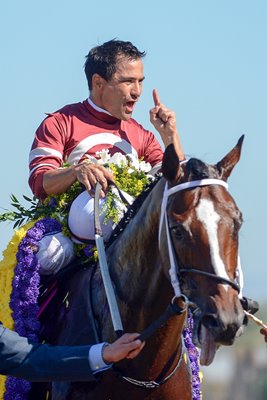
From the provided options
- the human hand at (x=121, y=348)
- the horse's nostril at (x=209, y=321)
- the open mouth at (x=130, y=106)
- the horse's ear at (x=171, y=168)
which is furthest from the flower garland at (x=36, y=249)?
the human hand at (x=121, y=348)

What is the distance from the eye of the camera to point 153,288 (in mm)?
6949

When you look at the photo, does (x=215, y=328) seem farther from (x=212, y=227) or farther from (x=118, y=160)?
(x=118, y=160)

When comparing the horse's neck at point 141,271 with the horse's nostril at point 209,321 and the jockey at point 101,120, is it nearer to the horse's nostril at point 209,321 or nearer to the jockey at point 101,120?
the horse's nostril at point 209,321

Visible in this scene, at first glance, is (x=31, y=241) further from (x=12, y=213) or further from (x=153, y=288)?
(x=153, y=288)

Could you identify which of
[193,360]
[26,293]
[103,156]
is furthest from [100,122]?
[193,360]

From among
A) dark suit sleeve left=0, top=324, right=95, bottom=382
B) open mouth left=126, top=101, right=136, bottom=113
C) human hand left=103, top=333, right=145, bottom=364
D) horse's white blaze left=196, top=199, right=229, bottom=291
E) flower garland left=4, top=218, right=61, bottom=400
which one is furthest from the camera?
open mouth left=126, top=101, right=136, bottom=113

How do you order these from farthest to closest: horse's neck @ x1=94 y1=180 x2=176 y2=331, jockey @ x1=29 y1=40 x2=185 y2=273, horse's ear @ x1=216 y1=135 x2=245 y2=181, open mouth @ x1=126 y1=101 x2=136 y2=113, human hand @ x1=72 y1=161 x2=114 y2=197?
open mouth @ x1=126 y1=101 x2=136 y2=113 < jockey @ x1=29 y1=40 x2=185 y2=273 < human hand @ x1=72 y1=161 x2=114 y2=197 < horse's neck @ x1=94 y1=180 x2=176 y2=331 < horse's ear @ x1=216 y1=135 x2=245 y2=181

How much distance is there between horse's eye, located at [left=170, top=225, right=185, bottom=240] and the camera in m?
6.41

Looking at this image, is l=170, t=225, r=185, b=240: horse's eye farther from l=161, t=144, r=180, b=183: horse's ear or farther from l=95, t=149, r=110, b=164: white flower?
l=95, t=149, r=110, b=164: white flower

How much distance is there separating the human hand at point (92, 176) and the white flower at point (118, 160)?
462 mm

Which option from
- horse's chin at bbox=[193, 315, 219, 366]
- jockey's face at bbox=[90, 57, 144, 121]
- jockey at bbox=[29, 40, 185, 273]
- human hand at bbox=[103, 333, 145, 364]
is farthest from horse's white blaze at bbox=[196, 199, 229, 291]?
jockey's face at bbox=[90, 57, 144, 121]

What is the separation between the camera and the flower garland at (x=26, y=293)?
25.2 ft

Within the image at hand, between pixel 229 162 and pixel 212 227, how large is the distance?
67 cm

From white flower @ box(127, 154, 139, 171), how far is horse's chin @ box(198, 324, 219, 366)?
2.16 metres
